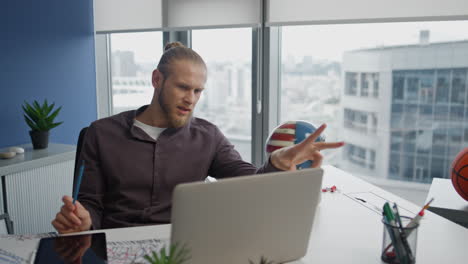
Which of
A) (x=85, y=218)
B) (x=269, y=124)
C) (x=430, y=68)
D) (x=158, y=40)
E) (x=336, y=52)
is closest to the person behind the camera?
(x=85, y=218)

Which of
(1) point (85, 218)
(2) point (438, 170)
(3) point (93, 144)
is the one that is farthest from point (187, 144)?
(2) point (438, 170)

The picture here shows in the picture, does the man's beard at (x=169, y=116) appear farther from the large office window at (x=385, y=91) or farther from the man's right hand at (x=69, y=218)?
the large office window at (x=385, y=91)

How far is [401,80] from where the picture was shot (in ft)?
8.22

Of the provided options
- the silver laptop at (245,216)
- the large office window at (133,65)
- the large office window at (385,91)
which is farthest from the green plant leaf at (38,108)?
the silver laptop at (245,216)

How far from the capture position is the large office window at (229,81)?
2.90 metres

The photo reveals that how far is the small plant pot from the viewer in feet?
8.50

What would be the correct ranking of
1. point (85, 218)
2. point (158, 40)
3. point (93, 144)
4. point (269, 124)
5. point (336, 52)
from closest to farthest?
point (85, 218) < point (93, 144) < point (336, 52) < point (269, 124) < point (158, 40)

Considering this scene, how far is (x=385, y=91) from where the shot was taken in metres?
2.56

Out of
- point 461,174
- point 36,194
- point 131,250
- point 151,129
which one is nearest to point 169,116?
point 151,129

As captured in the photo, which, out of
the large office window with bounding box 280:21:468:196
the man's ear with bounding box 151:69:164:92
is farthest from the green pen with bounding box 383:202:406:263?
the large office window with bounding box 280:21:468:196

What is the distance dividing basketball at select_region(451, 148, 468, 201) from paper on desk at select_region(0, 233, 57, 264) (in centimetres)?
143

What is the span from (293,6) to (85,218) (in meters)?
1.87

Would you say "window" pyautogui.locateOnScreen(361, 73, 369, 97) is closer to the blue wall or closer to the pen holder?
the pen holder

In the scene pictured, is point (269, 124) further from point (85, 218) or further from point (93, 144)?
point (85, 218)
